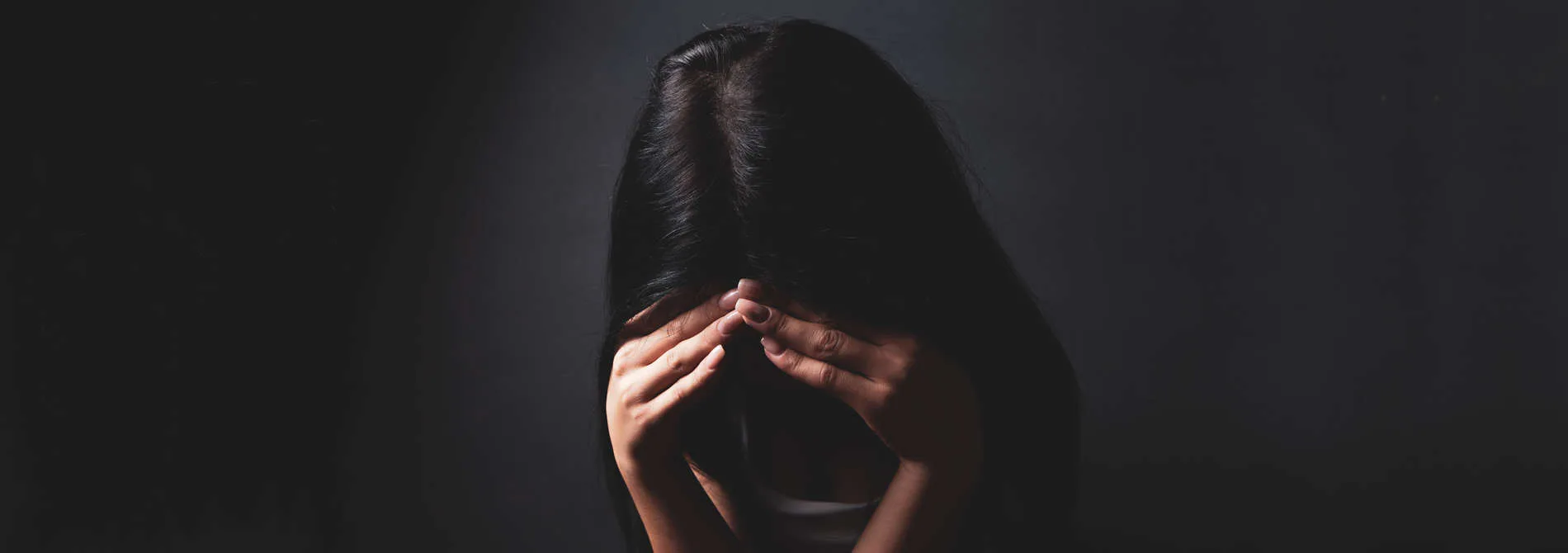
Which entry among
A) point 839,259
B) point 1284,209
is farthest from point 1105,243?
point 839,259

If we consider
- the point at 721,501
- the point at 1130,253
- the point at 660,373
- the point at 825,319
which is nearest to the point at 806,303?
the point at 825,319

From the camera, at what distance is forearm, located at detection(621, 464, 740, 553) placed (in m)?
0.75

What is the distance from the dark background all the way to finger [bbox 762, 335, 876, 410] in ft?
1.09

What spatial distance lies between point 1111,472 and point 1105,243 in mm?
275

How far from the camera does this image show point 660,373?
712mm

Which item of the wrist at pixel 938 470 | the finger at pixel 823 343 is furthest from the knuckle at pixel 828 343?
the wrist at pixel 938 470

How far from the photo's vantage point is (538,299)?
1.07 meters

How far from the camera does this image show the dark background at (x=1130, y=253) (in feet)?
3.24

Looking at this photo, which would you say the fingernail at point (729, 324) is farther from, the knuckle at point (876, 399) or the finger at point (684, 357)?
the knuckle at point (876, 399)

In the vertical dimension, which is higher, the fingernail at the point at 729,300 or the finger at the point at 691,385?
the fingernail at the point at 729,300

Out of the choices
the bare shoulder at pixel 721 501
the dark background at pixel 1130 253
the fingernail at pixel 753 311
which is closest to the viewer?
the fingernail at pixel 753 311

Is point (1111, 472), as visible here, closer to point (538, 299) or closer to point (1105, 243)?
point (1105, 243)

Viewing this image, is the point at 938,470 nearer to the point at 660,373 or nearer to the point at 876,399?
the point at 876,399

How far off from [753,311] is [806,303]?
0.16ft
